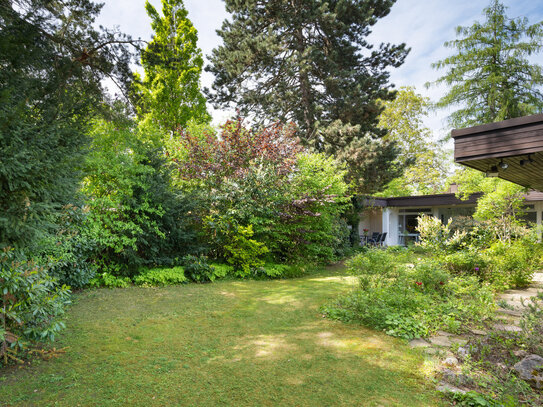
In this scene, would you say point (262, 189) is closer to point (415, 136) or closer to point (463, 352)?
point (463, 352)

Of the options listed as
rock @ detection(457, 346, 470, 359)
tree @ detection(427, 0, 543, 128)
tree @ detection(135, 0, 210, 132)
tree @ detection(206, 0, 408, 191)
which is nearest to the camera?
rock @ detection(457, 346, 470, 359)

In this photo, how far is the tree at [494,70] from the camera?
1315cm

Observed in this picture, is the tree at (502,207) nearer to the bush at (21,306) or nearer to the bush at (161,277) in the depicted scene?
the bush at (161,277)

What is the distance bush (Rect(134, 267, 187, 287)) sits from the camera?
6391mm

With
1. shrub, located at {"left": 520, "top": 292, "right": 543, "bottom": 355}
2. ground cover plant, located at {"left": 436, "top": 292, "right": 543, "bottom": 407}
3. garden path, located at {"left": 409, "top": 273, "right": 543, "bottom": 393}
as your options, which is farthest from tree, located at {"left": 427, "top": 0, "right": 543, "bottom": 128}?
ground cover plant, located at {"left": 436, "top": 292, "right": 543, "bottom": 407}

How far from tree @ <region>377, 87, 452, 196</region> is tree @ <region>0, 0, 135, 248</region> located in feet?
71.7

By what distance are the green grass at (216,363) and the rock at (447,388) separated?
0.08m

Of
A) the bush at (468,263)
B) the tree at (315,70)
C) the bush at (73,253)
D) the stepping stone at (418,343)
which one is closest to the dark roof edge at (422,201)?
the tree at (315,70)

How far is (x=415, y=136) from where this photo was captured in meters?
23.8

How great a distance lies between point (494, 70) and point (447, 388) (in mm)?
15884

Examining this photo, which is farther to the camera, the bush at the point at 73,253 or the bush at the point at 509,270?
the bush at the point at 509,270

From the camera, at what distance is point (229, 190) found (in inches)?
315

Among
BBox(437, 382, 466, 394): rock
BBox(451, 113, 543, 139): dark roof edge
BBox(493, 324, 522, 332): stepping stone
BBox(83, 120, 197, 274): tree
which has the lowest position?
BBox(437, 382, 466, 394): rock

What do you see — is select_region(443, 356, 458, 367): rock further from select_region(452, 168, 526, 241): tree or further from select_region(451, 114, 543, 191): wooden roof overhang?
select_region(452, 168, 526, 241): tree
